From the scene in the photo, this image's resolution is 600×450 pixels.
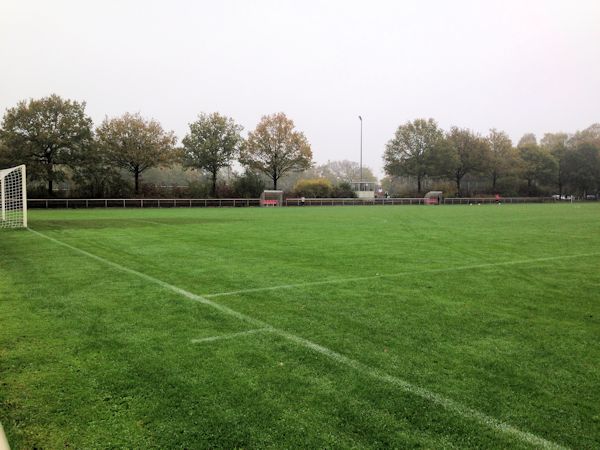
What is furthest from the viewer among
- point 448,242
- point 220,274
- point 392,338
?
point 448,242

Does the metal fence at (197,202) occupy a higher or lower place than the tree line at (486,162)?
lower

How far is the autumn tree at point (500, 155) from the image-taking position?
71375mm

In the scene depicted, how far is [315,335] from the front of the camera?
4871 mm

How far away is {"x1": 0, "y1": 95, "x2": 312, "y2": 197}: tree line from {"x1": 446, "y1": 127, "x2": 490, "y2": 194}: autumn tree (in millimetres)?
26126

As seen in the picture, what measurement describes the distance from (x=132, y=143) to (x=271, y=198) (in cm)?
1684

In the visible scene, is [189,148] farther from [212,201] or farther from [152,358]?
[152,358]

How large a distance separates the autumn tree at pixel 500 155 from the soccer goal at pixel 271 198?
38.2 meters

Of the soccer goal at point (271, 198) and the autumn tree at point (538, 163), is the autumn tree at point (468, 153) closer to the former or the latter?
→ the autumn tree at point (538, 163)

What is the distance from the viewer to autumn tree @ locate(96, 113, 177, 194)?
4919 centimetres

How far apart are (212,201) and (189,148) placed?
32.7 feet

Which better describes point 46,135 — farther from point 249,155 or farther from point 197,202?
point 249,155

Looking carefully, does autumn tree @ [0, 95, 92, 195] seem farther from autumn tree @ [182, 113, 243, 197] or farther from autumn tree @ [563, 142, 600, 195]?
autumn tree @ [563, 142, 600, 195]

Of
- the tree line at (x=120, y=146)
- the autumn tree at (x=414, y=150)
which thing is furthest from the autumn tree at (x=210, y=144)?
the autumn tree at (x=414, y=150)

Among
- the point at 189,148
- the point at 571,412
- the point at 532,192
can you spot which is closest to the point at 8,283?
the point at 571,412
